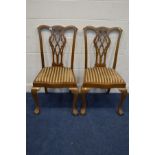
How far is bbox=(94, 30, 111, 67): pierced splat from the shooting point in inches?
94.3

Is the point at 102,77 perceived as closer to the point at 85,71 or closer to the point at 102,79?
the point at 102,79

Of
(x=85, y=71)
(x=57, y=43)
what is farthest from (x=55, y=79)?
(x=57, y=43)

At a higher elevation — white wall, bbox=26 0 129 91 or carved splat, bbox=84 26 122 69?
white wall, bbox=26 0 129 91

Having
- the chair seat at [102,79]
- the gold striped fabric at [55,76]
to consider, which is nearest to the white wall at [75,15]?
the gold striped fabric at [55,76]

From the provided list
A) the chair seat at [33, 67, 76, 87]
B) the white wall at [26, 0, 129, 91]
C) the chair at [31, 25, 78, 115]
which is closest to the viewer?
the chair seat at [33, 67, 76, 87]

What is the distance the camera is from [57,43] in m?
2.40

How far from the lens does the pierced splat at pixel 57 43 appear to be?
238 centimetres

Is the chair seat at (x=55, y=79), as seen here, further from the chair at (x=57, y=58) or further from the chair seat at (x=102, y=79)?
the chair seat at (x=102, y=79)

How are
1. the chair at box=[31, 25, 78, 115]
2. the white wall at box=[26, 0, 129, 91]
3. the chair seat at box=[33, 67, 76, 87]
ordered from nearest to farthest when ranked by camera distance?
1. the chair seat at box=[33, 67, 76, 87]
2. the chair at box=[31, 25, 78, 115]
3. the white wall at box=[26, 0, 129, 91]

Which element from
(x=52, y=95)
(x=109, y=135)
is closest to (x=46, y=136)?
(x=109, y=135)

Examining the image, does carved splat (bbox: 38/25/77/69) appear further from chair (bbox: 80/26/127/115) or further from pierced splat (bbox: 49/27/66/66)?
chair (bbox: 80/26/127/115)

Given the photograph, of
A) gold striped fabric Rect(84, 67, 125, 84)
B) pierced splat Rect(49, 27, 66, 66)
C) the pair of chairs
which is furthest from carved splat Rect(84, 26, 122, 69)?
pierced splat Rect(49, 27, 66, 66)

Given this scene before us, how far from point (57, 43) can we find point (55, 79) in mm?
540
